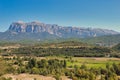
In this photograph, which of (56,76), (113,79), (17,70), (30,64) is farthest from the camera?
(30,64)

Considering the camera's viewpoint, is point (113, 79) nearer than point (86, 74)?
Yes

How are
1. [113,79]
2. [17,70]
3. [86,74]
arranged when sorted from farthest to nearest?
[17,70] → [86,74] → [113,79]

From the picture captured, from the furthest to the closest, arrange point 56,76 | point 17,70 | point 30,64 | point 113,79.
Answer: point 30,64
point 17,70
point 56,76
point 113,79

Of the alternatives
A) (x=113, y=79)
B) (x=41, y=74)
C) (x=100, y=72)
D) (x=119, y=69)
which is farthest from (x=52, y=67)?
(x=113, y=79)

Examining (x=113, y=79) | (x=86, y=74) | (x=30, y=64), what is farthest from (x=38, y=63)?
(x=113, y=79)

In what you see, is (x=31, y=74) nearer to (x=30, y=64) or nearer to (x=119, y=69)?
(x=30, y=64)

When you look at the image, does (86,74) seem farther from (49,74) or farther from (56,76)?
(49,74)

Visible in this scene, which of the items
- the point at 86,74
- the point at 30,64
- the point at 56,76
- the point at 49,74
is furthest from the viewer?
the point at 30,64

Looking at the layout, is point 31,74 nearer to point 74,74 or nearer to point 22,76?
point 22,76

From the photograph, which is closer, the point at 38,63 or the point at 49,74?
the point at 49,74
